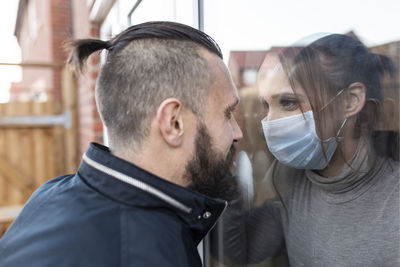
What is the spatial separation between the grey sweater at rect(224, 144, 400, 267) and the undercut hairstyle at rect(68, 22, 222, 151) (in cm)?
50

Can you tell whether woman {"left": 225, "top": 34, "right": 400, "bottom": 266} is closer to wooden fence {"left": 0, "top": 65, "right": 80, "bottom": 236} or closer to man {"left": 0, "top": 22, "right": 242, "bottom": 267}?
man {"left": 0, "top": 22, "right": 242, "bottom": 267}

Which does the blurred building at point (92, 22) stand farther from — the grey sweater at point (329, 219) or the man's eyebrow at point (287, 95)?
the grey sweater at point (329, 219)

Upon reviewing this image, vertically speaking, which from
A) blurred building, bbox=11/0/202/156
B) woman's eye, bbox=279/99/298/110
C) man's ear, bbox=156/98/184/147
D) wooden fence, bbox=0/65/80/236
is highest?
blurred building, bbox=11/0/202/156

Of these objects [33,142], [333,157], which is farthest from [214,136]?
[33,142]

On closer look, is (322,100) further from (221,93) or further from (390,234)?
(390,234)

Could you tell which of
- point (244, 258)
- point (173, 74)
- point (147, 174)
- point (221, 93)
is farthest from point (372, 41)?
point (244, 258)

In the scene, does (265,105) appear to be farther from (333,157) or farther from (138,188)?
(138,188)

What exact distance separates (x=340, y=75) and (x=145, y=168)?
2.12 ft

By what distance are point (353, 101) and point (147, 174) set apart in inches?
24.7

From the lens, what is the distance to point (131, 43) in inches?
40.2

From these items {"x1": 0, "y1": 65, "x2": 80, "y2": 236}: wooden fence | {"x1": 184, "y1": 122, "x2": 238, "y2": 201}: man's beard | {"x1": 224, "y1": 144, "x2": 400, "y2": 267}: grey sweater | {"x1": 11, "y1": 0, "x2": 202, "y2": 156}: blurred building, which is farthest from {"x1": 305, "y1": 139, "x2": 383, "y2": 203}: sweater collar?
{"x1": 0, "y1": 65, "x2": 80, "y2": 236}: wooden fence

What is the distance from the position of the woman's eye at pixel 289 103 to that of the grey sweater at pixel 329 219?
0.24 meters

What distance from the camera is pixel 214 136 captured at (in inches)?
39.4

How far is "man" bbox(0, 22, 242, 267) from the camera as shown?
0.77 m
